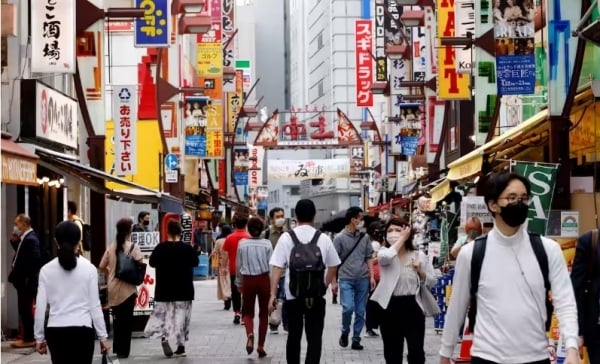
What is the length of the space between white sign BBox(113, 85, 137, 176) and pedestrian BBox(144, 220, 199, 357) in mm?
13281

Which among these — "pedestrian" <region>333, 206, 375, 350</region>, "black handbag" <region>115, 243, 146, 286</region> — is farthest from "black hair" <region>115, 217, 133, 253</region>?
"pedestrian" <region>333, 206, 375, 350</region>

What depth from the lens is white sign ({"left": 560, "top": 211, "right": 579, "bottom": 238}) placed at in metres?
11.7

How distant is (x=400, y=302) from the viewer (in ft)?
33.1

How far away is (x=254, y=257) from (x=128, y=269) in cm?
161

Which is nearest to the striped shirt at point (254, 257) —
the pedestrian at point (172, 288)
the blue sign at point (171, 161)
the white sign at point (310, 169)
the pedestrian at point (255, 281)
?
the pedestrian at point (255, 281)

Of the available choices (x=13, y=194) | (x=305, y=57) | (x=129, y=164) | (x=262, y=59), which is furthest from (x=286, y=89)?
(x=13, y=194)

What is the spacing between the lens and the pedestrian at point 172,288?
13.7 meters

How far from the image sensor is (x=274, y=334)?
17266 mm

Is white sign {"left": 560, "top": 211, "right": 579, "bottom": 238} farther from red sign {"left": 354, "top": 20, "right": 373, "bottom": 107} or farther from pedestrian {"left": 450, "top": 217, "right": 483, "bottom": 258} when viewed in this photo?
red sign {"left": 354, "top": 20, "right": 373, "bottom": 107}

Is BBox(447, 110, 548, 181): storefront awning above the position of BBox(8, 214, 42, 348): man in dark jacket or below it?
above

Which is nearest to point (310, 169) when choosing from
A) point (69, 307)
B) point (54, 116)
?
point (54, 116)

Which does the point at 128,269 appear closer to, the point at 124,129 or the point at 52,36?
the point at 52,36

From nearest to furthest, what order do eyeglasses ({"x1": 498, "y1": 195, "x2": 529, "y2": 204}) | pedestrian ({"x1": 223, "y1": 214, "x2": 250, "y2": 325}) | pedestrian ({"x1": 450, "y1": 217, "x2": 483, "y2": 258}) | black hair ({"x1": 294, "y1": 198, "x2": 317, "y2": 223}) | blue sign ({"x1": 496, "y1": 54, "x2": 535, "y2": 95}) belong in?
1. eyeglasses ({"x1": 498, "y1": 195, "x2": 529, "y2": 204})
2. black hair ({"x1": 294, "y1": 198, "x2": 317, "y2": 223})
3. pedestrian ({"x1": 450, "y1": 217, "x2": 483, "y2": 258})
4. blue sign ({"x1": 496, "y1": 54, "x2": 535, "y2": 95})
5. pedestrian ({"x1": 223, "y1": 214, "x2": 250, "y2": 325})

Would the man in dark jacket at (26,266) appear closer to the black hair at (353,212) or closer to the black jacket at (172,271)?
the black jacket at (172,271)
